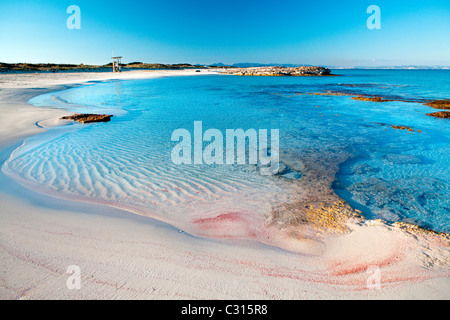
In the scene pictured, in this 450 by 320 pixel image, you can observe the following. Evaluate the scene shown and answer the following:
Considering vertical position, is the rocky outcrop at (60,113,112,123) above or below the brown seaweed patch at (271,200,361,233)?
above

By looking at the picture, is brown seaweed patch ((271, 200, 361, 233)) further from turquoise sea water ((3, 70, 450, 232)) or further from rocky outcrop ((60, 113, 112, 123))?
rocky outcrop ((60, 113, 112, 123))

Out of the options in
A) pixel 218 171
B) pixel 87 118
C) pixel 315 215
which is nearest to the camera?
pixel 315 215

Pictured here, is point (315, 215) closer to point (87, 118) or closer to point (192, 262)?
point (192, 262)

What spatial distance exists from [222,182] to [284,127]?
8.66 metres

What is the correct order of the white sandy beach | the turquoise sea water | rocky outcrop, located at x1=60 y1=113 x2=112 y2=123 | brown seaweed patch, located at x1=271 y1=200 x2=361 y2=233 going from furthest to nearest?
rocky outcrop, located at x1=60 y1=113 x2=112 y2=123 < the turquoise sea water < brown seaweed patch, located at x1=271 y1=200 x2=361 y2=233 < the white sandy beach

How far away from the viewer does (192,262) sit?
3943mm

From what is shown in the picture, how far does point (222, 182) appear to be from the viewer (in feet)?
23.5

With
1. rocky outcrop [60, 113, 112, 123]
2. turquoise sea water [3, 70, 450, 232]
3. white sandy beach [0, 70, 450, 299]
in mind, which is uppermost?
rocky outcrop [60, 113, 112, 123]

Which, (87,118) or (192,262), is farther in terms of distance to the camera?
(87,118)

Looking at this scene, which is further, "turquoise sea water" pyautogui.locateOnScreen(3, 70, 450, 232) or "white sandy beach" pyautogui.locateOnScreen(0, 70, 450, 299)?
"turquoise sea water" pyautogui.locateOnScreen(3, 70, 450, 232)

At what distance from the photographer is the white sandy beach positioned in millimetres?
3371

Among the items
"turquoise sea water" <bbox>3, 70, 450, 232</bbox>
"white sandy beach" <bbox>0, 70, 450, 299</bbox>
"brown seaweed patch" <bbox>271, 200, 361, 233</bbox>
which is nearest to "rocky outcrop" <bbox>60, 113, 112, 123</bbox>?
"turquoise sea water" <bbox>3, 70, 450, 232</bbox>

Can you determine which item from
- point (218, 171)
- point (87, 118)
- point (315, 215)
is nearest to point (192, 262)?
point (315, 215)

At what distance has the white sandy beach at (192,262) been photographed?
11.1 feet
